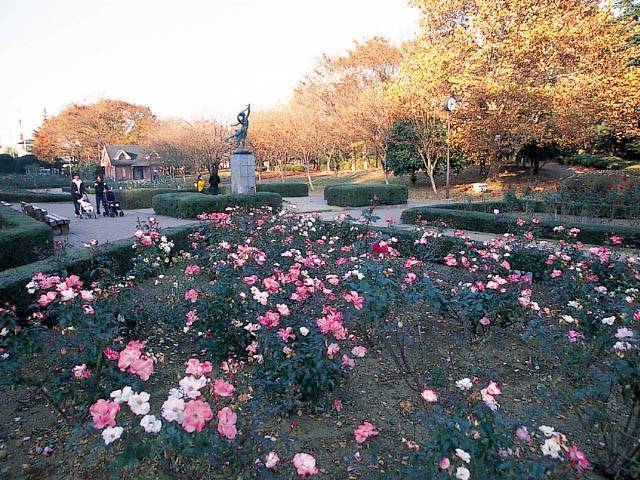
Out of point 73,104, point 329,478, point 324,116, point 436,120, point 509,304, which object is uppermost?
point 73,104

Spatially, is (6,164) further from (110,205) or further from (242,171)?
(242,171)

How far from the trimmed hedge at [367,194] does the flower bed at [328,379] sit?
12.8 metres

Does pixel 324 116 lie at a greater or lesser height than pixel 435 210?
greater

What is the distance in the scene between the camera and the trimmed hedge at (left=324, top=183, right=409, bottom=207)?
17734 mm

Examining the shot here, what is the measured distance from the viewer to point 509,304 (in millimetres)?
3969

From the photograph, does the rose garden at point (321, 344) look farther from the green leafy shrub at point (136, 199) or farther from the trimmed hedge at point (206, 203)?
the green leafy shrub at point (136, 199)

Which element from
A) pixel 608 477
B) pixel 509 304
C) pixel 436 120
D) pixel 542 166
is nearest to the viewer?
pixel 608 477

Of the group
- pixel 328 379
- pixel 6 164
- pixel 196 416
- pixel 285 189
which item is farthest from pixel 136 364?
pixel 6 164

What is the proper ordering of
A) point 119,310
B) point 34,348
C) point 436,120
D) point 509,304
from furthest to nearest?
point 436,120
point 509,304
point 119,310
point 34,348

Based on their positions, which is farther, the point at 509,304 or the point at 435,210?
the point at 435,210

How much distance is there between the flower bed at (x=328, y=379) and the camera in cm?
169

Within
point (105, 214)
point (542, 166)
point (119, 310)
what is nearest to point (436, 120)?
point (542, 166)

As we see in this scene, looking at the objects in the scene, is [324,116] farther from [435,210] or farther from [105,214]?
[435,210]

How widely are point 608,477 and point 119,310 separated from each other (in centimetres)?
344
